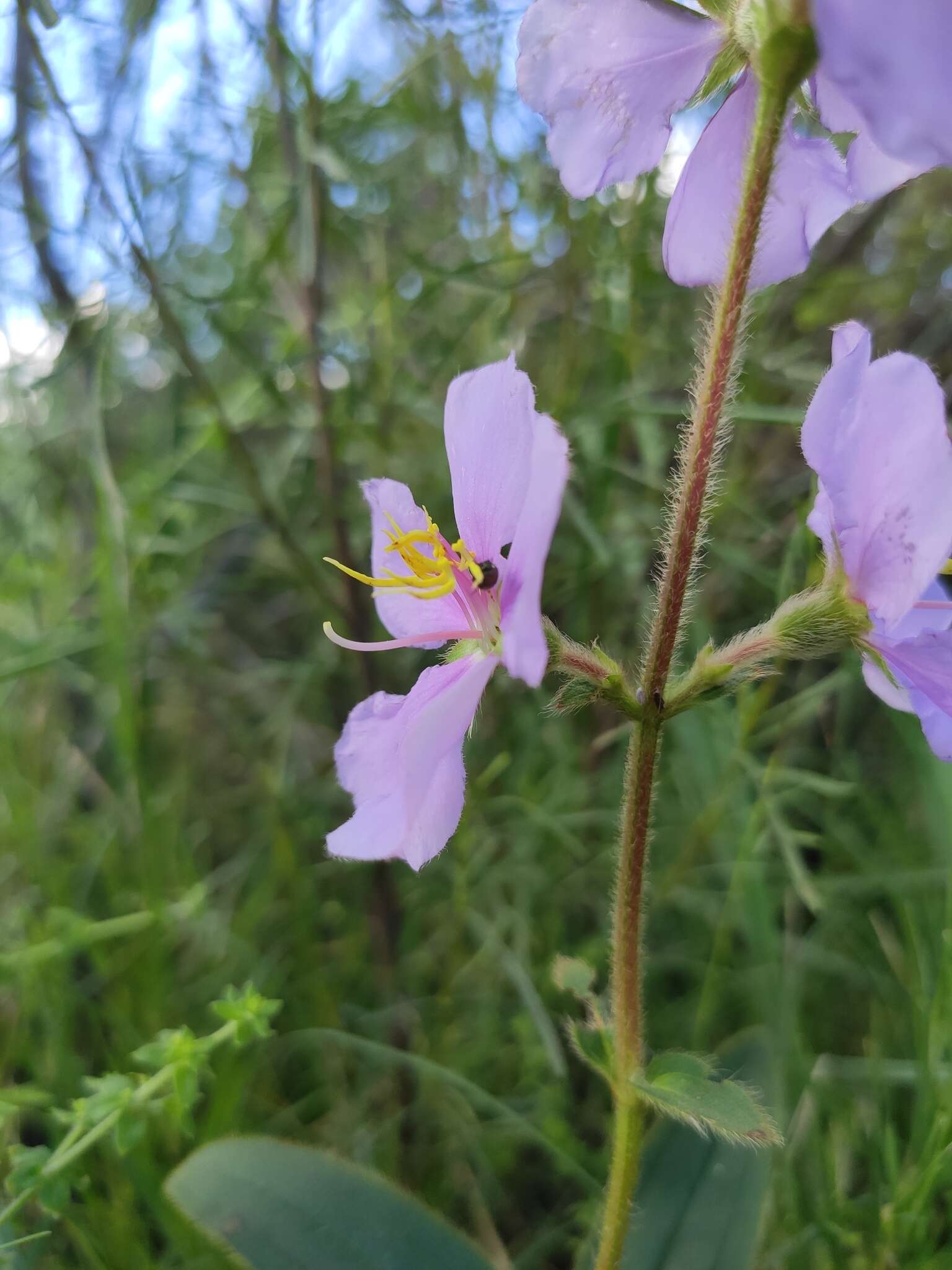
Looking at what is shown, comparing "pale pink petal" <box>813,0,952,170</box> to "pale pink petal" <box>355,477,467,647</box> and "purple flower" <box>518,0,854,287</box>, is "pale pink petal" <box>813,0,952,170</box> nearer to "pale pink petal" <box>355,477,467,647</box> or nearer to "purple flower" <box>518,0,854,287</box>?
"purple flower" <box>518,0,854,287</box>

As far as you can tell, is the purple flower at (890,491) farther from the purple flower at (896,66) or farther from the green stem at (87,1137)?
the green stem at (87,1137)

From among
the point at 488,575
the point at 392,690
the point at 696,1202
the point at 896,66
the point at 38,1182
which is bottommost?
the point at 696,1202

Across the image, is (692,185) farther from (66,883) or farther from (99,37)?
(66,883)

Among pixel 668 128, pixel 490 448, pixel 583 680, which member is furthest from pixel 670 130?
pixel 583 680

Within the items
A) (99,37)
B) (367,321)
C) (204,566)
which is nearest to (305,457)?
(367,321)

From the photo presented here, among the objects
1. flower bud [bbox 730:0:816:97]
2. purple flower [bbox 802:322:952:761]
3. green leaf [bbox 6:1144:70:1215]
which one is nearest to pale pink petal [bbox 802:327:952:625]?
purple flower [bbox 802:322:952:761]

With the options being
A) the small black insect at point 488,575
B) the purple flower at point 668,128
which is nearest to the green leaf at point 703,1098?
the small black insect at point 488,575

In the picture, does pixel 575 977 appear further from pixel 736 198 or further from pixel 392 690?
pixel 392 690
